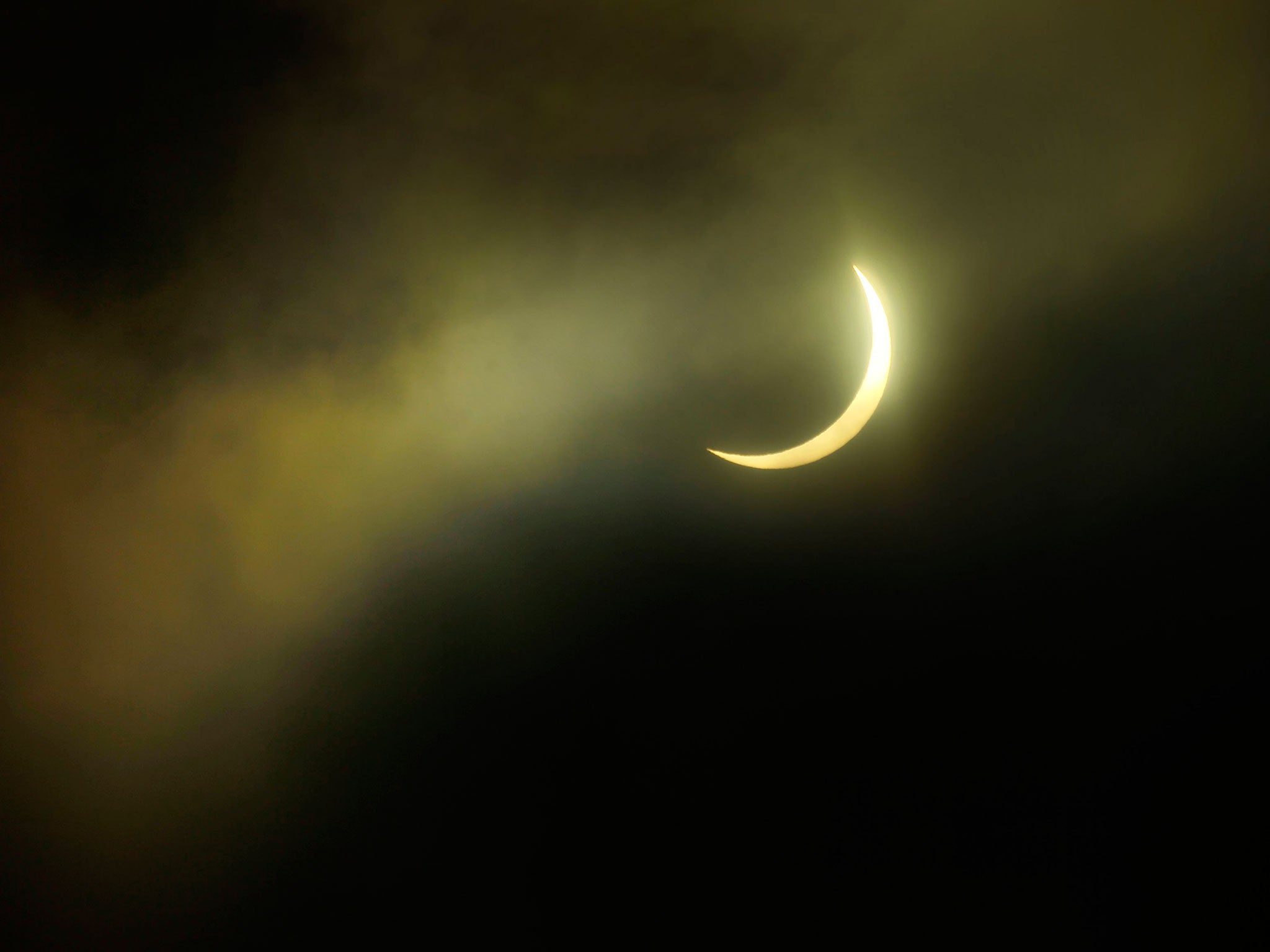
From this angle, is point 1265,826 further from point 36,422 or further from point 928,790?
point 36,422

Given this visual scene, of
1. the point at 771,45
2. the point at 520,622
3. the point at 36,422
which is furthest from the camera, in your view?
the point at 520,622

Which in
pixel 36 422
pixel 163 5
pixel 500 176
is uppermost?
pixel 163 5

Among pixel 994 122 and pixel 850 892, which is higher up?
pixel 994 122

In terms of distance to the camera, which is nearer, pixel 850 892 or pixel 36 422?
pixel 36 422

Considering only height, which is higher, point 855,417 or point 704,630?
point 855,417

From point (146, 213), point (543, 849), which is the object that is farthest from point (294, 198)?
point (543, 849)

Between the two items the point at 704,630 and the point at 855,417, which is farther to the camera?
the point at 704,630

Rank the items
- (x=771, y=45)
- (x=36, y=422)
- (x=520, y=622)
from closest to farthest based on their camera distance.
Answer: (x=771, y=45) < (x=36, y=422) < (x=520, y=622)
